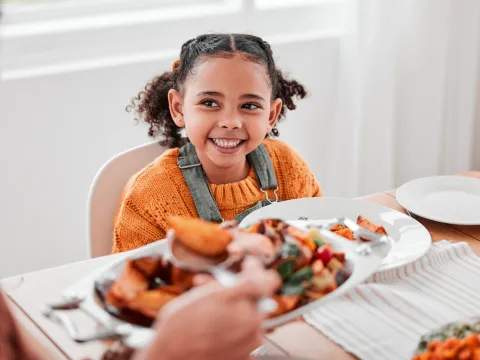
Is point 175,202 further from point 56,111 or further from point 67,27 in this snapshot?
point 67,27

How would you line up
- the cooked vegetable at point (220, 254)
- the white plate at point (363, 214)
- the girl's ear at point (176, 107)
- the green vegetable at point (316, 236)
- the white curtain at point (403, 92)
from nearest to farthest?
the cooked vegetable at point (220, 254) < the green vegetable at point (316, 236) < the white plate at point (363, 214) < the girl's ear at point (176, 107) < the white curtain at point (403, 92)

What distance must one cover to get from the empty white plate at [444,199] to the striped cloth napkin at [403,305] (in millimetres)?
128

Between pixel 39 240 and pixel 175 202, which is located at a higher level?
pixel 175 202

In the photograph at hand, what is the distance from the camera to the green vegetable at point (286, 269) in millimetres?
856

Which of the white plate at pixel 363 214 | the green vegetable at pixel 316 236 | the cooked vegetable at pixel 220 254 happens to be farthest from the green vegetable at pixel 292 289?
the white plate at pixel 363 214

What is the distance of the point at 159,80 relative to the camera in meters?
1.75

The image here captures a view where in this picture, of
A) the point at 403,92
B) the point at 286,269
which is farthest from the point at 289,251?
the point at 403,92

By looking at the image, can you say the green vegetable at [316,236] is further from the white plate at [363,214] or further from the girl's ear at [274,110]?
the girl's ear at [274,110]

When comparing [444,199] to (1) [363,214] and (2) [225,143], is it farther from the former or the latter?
(2) [225,143]

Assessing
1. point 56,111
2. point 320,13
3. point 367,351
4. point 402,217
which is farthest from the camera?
point 320,13

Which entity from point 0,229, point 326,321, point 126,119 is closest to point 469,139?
point 126,119

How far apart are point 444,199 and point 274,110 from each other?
42cm

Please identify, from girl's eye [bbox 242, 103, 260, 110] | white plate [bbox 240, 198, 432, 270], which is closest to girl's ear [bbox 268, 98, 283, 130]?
girl's eye [bbox 242, 103, 260, 110]

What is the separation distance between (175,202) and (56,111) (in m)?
0.71
